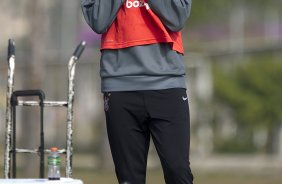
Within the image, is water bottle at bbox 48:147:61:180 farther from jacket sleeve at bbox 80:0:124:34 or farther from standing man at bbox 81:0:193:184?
jacket sleeve at bbox 80:0:124:34

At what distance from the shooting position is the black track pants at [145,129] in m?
5.38

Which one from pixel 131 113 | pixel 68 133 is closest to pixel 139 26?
pixel 131 113

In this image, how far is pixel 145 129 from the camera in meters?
5.46

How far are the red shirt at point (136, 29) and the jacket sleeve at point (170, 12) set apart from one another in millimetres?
26

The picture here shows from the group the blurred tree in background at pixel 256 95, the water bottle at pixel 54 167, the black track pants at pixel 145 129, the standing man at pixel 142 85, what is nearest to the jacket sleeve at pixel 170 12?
the standing man at pixel 142 85

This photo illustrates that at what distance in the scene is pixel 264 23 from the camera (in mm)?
37906

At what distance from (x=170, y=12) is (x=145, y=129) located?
584 millimetres

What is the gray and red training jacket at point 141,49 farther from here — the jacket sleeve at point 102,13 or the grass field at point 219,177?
the grass field at point 219,177

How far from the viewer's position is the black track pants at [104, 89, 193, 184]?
5.38 m

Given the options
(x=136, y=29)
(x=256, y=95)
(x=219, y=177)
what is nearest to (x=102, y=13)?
(x=136, y=29)

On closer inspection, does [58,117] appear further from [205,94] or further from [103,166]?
[103,166]

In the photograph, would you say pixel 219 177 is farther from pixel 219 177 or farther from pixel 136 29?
pixel 136 29

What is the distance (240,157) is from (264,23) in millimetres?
6462

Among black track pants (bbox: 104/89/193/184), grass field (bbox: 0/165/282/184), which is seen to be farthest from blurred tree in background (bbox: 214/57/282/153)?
black track pants (bbox: 104/89/193/184)
